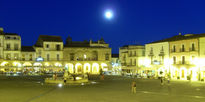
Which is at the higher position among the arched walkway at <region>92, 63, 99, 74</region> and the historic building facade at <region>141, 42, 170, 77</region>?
the historic building facade at <region>141, 42, 170, 77</region>

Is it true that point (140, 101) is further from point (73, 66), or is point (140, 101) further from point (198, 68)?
point (73, 66)

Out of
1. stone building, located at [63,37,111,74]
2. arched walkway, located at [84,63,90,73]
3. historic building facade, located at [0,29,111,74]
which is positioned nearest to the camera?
historic building facade, located at [0,29,111,74]

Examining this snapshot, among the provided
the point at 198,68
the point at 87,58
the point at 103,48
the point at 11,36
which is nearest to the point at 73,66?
the point at 87,58

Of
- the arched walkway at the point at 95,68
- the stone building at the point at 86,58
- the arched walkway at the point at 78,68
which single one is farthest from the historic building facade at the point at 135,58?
the arched walkway at the point at 78,68

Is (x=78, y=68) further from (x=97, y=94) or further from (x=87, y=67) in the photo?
(x=97, y=94)

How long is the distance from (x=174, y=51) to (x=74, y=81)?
1057 inches

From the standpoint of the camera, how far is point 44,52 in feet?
243

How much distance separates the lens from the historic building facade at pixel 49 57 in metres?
68.9

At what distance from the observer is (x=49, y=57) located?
245 ft

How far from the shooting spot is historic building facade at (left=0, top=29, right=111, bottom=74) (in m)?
68.9

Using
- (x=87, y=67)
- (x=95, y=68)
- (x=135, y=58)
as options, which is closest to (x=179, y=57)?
(x=135, y=58)

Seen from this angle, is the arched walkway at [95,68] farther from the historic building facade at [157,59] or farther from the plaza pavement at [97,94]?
the plaza pavement at [97,94]

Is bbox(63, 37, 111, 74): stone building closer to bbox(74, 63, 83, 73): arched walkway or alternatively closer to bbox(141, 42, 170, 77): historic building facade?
bbox(74, 63, 83, 73): arched walkway

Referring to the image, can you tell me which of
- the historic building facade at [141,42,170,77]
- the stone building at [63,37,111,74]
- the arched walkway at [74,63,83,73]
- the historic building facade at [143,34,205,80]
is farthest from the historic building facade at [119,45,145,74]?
the arched walkway at [74,63,83,73]
